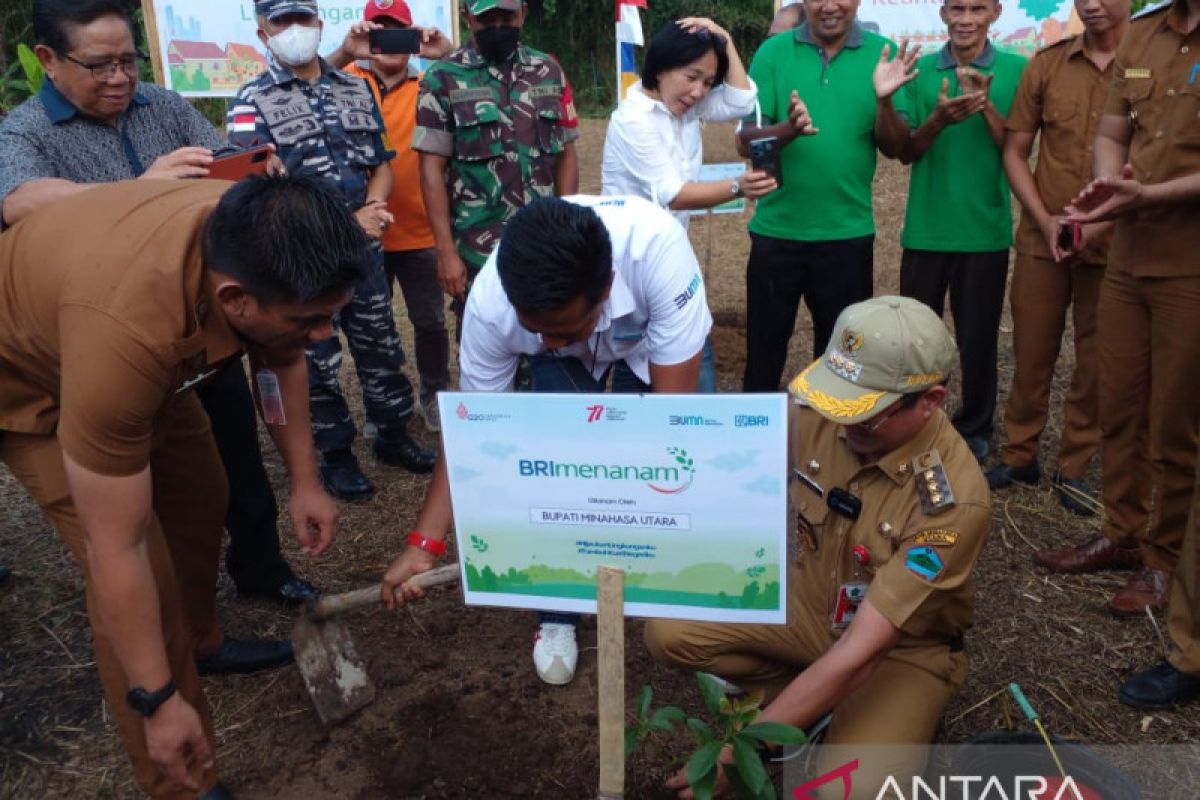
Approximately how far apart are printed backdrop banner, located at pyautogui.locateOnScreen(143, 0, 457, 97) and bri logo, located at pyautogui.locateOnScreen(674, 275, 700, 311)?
4.38 meters

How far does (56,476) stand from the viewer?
2.11 metres

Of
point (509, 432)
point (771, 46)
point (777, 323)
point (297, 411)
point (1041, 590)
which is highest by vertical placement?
point (771, 46)

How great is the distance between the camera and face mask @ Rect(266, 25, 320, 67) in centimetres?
354

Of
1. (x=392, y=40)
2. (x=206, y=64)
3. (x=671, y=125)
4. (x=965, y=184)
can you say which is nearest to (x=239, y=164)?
(x=671, y=125)

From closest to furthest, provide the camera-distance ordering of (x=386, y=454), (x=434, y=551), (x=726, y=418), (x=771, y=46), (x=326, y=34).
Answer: (x=726, y=418)
(x=434, y=551)
(x=771, y=46)
(x=386, y=454)
(x=326, y=34)

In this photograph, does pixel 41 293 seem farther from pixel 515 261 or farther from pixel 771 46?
pixel 771 46

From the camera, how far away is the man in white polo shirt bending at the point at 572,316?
6.77ft

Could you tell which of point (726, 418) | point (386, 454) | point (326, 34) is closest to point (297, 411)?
point (726, 418)

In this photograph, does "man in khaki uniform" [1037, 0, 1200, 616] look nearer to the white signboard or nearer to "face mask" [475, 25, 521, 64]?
the white signboard

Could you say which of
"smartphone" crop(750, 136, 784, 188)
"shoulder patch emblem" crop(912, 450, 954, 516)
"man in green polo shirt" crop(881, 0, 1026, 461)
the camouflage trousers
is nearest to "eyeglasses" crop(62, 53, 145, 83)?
the camouflage trousers

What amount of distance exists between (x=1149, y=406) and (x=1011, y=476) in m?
0.85

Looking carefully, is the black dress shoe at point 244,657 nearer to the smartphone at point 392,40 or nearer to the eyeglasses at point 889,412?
the eyeglasses at point 889,412

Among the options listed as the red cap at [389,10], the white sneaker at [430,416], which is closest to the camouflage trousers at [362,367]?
the white sneaker at [430,416]

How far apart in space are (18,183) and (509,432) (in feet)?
5.84
